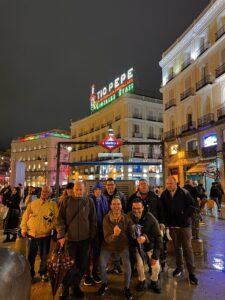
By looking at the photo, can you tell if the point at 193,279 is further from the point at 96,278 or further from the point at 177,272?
the point at 96,278

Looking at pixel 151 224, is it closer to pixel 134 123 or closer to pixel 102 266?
pixel 102 266

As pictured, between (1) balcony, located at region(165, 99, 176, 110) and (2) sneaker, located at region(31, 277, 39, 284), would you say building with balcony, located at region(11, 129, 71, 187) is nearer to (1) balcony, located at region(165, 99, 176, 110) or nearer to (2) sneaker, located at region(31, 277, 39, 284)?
(1) balcony, located at region(165, 99, 176, 110)

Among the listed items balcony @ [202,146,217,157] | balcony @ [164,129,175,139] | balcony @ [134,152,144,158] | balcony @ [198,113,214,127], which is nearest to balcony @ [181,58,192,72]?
balcony @ [198,113,214,127]

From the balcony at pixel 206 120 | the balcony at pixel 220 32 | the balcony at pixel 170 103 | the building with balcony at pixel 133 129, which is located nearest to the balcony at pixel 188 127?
the balcony at pixel 206 120

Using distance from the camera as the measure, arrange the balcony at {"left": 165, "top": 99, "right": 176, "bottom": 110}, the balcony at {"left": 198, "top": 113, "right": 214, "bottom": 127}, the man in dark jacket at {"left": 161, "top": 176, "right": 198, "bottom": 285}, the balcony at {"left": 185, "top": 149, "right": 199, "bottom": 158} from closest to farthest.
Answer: the man in dark jacket at {"left": 161, "top": 176, "right": 198, "bottom": 285}, the balcony at {"left": 198, "top": 113, "right": 214, "bottom": 127}, the balcony at {"left": 185, "top": 149, "right": 199, "bottom": 158}, the balcony at {"left": 165, "top": 99, "right": 176, "bottom": 110}

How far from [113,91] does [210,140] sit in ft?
91.5

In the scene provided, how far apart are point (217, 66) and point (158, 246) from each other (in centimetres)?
2431

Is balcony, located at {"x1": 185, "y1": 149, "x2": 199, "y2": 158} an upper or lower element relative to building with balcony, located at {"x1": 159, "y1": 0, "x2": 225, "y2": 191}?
lower

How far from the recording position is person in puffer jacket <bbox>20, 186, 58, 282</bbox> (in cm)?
499

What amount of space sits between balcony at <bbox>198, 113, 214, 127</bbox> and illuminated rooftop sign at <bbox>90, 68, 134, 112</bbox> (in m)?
21.4

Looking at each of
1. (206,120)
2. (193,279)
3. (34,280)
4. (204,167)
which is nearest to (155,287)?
(193,279)

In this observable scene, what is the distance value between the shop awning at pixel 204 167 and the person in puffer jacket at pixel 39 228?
2057 centimetres

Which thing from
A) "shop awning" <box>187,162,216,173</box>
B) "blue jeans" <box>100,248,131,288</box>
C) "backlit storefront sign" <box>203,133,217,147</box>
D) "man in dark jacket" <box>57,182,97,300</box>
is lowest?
"blue jeans" <box>100,248,131,288</box>

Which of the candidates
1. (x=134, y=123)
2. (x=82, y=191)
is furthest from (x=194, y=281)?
(x=134, y=123)
